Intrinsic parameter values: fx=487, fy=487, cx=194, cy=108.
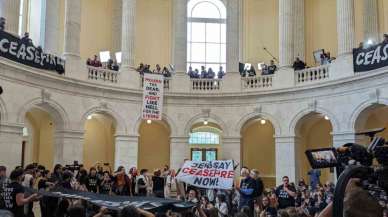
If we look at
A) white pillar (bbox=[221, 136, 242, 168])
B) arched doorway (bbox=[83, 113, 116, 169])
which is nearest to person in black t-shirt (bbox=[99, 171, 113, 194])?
white pillar (bbox=[221, 136, 242, 168])

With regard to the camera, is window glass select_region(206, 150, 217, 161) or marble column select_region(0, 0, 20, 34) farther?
window glass select_region(206, 150, 217, 161)

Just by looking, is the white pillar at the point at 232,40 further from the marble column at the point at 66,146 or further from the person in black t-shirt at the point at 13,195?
the person in black t-shirt at the point at 13,195

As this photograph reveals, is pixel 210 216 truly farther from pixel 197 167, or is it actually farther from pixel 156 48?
pixel 156 48

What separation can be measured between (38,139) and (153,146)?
7071mm

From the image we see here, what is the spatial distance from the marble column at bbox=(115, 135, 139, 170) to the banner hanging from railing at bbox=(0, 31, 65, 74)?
4.83 m

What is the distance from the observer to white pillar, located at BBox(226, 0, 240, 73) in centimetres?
2733

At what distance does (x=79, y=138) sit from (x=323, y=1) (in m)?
17.7

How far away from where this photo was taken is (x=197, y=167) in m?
14.6

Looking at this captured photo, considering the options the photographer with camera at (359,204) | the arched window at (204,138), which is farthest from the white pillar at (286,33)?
the photographer with camera at (359,204)

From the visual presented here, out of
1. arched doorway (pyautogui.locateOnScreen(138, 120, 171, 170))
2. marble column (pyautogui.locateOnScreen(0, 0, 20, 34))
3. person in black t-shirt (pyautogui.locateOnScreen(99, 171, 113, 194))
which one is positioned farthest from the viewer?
arched doorway (pyautogui.locateOnScreen(138, 120, 171, 170))

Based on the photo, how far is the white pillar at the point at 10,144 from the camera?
64.7 feet

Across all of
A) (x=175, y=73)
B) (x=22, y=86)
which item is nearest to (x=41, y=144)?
(x=22, y=86)

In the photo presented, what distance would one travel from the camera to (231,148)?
26422mm

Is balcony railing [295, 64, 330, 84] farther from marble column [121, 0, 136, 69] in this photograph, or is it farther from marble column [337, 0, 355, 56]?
marble column [121, 0, 136, 69]
